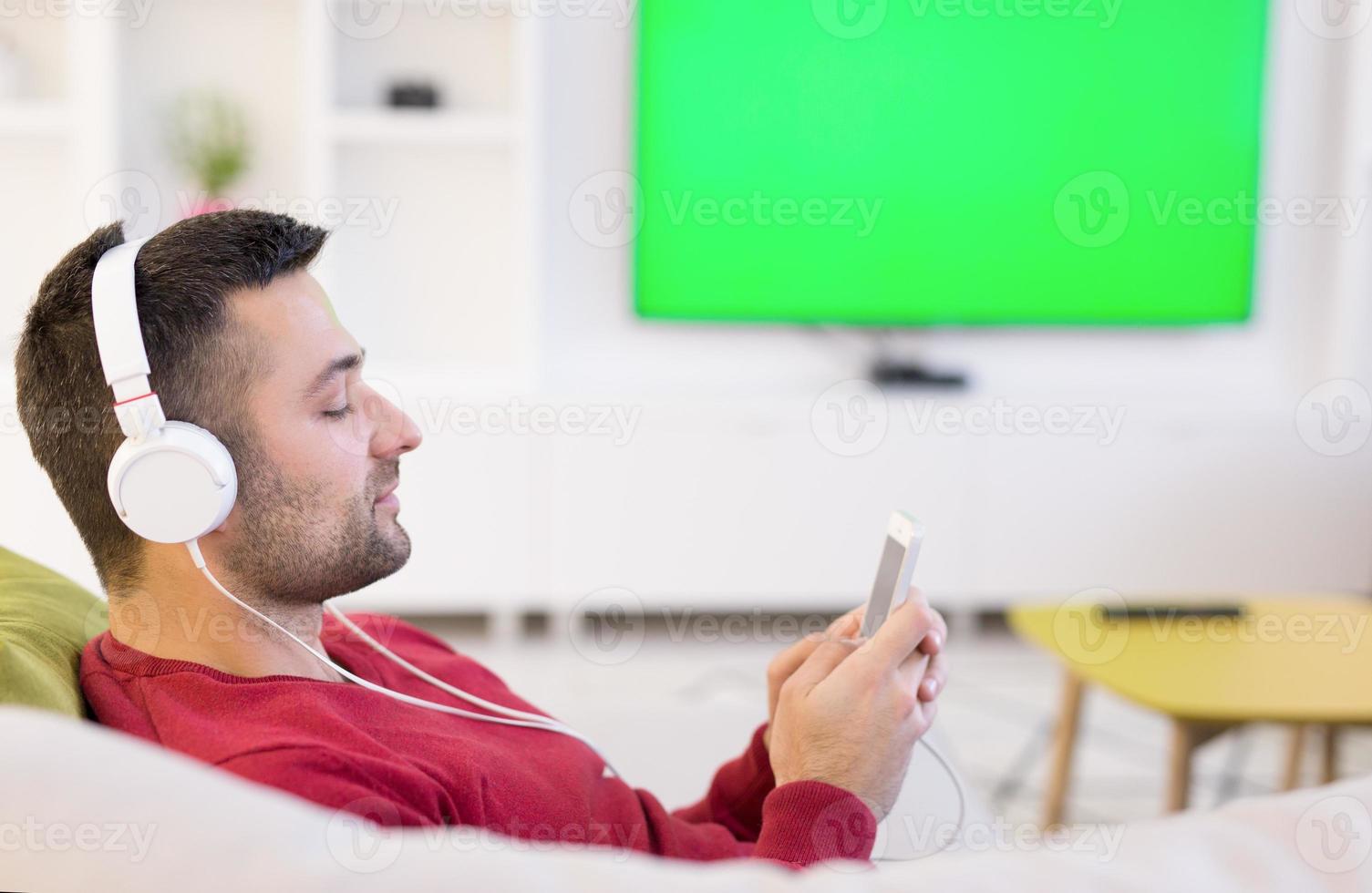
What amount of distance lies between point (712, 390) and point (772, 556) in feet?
2.13

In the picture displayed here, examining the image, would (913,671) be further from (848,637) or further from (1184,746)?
(1184,746)

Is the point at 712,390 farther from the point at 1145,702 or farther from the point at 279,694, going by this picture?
A: the point at 279,694

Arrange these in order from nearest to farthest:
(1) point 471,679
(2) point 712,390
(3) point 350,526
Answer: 1. (3) point 350,526
2. (1) point 471,679
3. (2) point 712,390

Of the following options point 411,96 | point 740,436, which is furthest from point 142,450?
point 411,96

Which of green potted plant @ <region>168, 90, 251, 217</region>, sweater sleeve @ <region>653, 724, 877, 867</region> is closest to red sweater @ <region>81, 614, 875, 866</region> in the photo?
sweater sleeve @ <region>653, 724, 877, 867</region>

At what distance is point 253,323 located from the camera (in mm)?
1039

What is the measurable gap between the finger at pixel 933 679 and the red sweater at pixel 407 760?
15 centimetres

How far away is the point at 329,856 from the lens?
1.58 feet

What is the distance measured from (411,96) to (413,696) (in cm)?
272

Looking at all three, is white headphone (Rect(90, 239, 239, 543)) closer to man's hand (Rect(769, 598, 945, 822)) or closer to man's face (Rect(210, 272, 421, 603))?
man's face (Rect(210, 272, 421, 603))

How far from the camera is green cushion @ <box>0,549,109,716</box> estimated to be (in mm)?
850

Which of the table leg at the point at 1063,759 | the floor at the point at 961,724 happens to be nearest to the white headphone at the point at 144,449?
the floor at the point at 961,724

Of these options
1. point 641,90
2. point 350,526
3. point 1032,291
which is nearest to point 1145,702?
point 350,526

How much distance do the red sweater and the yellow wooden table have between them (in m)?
1.02
